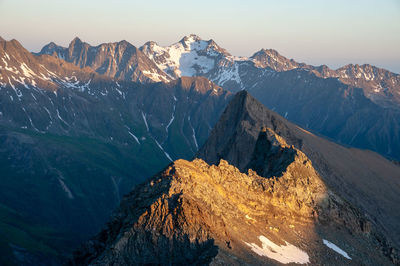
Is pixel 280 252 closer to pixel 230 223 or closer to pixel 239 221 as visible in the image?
pixel 239 221

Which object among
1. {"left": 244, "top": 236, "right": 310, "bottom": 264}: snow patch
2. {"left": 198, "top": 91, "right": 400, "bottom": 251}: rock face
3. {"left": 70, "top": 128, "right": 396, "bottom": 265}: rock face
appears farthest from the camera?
{"left": 198, "top": 91, "right": 400, "bottom": 251}: rock face

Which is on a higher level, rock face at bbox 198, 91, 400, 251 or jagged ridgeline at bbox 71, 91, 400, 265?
jagged ridgeline at bbox 71, 91, 400, 265

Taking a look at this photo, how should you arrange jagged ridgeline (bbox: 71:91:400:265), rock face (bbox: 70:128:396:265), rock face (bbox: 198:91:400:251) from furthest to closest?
Answer: rock face (bbox: 198:91:400:251)
jagged ridgeline (bbox: 71:91:400:265)
rock face (bbox: 70:128:396:265)

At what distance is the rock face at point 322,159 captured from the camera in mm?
137375

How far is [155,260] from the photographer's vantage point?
175 feet

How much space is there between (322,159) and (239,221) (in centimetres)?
9917

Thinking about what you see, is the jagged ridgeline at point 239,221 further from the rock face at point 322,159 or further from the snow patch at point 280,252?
the rock face at point 322,159

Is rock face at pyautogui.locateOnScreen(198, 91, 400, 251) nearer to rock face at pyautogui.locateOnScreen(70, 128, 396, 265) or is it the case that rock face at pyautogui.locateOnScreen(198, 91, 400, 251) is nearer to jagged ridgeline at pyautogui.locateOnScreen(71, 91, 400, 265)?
jagged ridgeline at pyautogui.locateOnScreen(71, 91, 400, 265)

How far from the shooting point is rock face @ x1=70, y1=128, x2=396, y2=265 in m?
53.8

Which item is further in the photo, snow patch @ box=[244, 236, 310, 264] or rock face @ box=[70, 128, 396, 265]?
snow patch @ box=[244, 236, 310, 264]

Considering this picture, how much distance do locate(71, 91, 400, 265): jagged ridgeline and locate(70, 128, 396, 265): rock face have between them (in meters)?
0.11

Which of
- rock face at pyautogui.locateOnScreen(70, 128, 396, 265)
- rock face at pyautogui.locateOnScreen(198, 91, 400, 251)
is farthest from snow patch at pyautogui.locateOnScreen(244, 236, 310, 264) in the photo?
rock face at pyautogui.locateOnScreen(198, 91, 400, 251)

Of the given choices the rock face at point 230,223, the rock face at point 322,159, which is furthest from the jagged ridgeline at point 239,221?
the rock face at point 322,159

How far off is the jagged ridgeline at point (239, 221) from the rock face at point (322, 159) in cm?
2881
